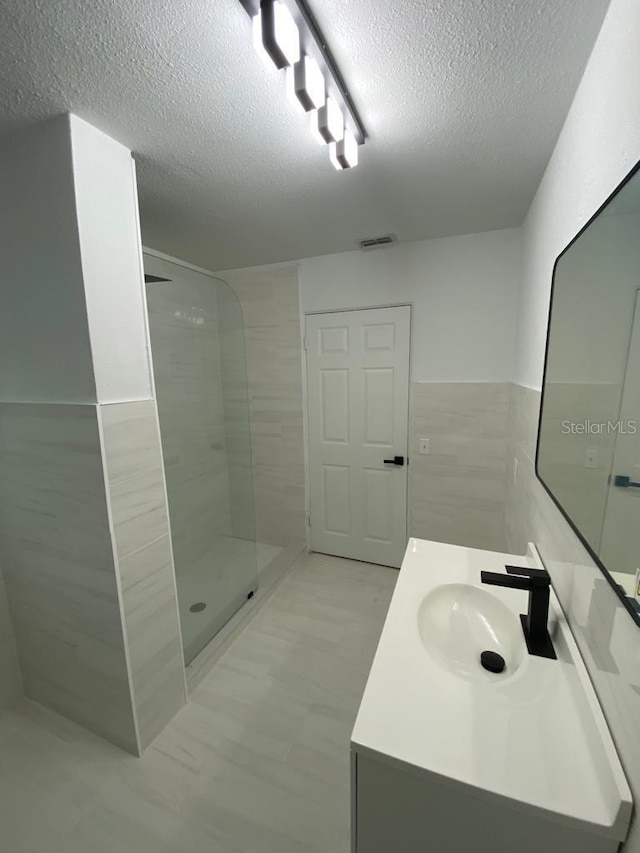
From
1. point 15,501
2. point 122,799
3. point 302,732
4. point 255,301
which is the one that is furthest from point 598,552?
point 255,301

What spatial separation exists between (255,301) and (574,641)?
8.32 ft

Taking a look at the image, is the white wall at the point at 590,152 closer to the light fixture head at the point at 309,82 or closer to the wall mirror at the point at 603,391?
the wall mirror at the point at 603,391

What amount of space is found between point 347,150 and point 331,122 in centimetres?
14

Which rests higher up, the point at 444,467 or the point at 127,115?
the point at 127,115

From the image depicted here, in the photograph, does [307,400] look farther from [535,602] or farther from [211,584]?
[535,602]

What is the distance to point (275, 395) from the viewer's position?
2592 millimetres

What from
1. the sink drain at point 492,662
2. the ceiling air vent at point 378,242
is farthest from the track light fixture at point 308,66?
the sink drain at point 492,662

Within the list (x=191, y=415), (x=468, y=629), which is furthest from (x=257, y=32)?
(x=191, y=415)

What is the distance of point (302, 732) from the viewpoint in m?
1.36

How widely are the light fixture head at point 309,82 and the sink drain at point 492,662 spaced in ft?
5.07

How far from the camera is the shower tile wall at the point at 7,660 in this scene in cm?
148

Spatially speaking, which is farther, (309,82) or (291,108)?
(291,108)

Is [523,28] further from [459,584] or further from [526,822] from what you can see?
[526,822]

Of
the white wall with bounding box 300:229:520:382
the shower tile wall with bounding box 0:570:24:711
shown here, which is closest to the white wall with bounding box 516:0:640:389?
the white wall with bounding box 300:229:520:382
